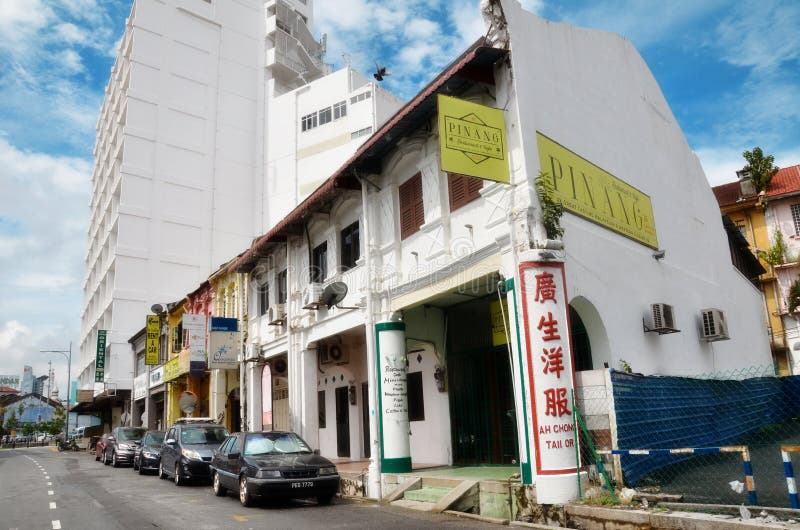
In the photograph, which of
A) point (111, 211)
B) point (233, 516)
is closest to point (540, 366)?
point (233, 516)

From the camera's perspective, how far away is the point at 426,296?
12984 millimetres

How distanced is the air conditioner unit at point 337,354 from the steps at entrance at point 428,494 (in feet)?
23.5

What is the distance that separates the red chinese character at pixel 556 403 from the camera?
31.7ft

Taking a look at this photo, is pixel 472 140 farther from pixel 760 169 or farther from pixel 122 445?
pixel 760 169

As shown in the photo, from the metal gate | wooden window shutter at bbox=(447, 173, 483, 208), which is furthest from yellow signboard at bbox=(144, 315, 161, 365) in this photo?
wooden window shutter at bbox=(447, 173, 483, 208)

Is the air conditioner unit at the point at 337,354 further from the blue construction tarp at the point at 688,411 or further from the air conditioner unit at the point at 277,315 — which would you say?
Answer: the blue construction tarp at the point at 688,411

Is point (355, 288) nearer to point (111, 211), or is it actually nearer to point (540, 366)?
point (540, 366)

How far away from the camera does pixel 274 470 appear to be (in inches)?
483

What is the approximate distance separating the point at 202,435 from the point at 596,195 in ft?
42.0

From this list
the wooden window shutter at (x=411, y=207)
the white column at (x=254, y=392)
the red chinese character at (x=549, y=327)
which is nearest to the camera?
the red chinese character at (x=549, y=327)

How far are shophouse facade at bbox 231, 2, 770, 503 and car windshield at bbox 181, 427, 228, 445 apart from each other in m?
2.22

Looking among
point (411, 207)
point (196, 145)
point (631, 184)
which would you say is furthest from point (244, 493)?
point (196, 145)

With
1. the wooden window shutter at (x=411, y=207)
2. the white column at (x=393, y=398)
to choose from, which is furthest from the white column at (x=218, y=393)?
the wooden window shutter at (x=411, y=207)

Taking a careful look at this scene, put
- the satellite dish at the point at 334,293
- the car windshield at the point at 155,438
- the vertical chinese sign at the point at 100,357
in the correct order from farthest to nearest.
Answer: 1. the vertical chinese sign at the point at 100,357
2. the car windshield at the point at 155,438
3. the satellite dish at the point at 334,293
